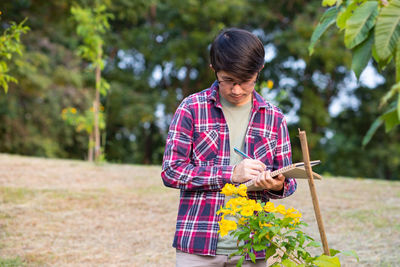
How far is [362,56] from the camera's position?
Answer: 3.45ft

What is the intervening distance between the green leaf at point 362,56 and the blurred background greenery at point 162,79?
9524 millimetres

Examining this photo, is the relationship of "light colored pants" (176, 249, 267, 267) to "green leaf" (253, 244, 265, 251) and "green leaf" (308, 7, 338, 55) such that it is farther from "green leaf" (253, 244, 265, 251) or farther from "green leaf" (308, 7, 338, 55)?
"green leaf" (308, 7, 338, 55)

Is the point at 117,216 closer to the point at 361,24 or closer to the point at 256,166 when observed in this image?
the point at 256,166

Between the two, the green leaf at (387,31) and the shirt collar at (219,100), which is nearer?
the green leaf at (387,31)

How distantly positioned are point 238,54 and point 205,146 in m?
0.36

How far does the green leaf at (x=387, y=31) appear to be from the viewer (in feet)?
3.17

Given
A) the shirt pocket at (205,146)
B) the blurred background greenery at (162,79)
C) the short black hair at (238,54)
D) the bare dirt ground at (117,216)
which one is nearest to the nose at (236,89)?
the short black hair at (238,54)

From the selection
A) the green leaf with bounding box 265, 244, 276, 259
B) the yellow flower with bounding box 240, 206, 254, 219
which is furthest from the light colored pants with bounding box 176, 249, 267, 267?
the yellow flower with bounding box 240, 206, 254, 219

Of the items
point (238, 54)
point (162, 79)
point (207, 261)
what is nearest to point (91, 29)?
point (238, 54)

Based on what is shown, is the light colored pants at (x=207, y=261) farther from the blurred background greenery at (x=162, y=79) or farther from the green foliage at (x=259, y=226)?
the blurred background greenery at (x=162, y=79)

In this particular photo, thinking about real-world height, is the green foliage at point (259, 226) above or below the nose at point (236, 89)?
below

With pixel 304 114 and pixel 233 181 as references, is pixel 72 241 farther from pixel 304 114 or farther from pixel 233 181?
pixel 304 114

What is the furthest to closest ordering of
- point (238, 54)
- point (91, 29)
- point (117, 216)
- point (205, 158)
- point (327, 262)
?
point (91, 29)
point (117, 216)
point (205, 158)
point (238, 54)
point (327, 262)

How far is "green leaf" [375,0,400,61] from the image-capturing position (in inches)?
38.0
